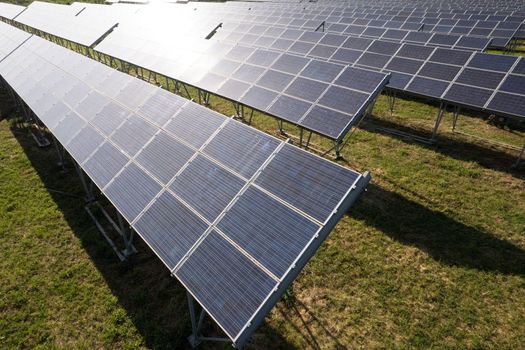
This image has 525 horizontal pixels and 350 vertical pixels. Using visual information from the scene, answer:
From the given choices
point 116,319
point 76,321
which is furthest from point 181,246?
point 76,321

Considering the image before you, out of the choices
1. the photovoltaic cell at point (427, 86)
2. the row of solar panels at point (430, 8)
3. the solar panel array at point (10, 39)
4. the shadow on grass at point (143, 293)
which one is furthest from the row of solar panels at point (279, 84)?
the row of solar panels at point (430, 8)

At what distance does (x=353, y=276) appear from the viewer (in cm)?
983

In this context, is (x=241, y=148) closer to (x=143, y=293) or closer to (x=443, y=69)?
(x=143, y=293)

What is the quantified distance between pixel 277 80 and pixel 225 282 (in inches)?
432

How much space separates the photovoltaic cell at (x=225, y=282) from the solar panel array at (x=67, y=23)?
28.1 m

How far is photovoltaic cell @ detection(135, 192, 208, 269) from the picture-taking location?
22.1 feet

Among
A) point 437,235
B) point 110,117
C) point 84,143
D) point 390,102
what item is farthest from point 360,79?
point 84,143

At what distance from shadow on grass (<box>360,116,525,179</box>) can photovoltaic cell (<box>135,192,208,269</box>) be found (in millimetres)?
13659

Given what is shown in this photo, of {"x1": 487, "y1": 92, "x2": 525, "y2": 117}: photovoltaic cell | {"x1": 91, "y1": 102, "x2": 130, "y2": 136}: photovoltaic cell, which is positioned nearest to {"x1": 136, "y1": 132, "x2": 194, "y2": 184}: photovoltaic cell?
{"x1": 91, "y1": 102, "x2": 130, "y2": 136}: photovoltaic cell

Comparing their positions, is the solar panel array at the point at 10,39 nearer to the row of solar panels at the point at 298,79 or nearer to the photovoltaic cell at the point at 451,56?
the row of solar panels at the point at 298,79

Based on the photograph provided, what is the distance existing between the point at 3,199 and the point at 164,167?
10.1 metres

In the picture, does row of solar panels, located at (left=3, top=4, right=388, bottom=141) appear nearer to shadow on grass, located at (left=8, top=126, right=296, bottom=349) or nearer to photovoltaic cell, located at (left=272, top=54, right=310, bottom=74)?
photovoltaic cell, located at (left=272, top=54, right=310, bottom=74)

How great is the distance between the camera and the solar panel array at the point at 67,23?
96.8ft

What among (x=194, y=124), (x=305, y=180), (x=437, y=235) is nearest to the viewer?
(x=305, y=180)
